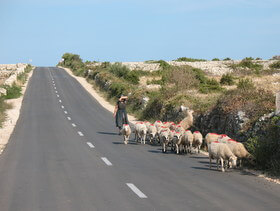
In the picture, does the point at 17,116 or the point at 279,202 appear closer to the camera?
the point at 279,202

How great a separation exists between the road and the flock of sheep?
47 centimetres

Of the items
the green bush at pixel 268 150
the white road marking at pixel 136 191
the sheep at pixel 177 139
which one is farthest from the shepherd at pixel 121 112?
the white road marking at pixel 136 191

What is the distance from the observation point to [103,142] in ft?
62.8

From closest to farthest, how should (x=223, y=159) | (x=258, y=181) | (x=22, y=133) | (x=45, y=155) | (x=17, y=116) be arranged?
(x=258, y=181), (x=223, y=159), (x=45, y=155), (x=22, y=133), (x=17, y=116)

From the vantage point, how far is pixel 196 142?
52.9 feet

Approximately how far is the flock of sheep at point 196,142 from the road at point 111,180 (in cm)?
47

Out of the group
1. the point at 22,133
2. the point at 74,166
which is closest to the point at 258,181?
the point at 74,166

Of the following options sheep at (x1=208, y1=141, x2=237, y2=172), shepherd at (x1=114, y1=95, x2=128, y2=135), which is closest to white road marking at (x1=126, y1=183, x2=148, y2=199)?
sheep at (x1=208, y1=141, x2=237, y2=172)

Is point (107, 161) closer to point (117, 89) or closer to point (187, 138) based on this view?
point (187, 138)

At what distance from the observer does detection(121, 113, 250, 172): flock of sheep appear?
12.5 metres

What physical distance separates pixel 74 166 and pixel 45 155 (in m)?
2.58

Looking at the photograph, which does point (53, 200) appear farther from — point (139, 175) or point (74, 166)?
point (74, 166)

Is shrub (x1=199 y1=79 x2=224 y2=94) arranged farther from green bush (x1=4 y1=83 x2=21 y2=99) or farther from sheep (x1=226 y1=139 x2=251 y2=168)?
green bush (x1=4 y1=83 x2=21 y2=99)

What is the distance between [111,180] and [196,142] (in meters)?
6.01
